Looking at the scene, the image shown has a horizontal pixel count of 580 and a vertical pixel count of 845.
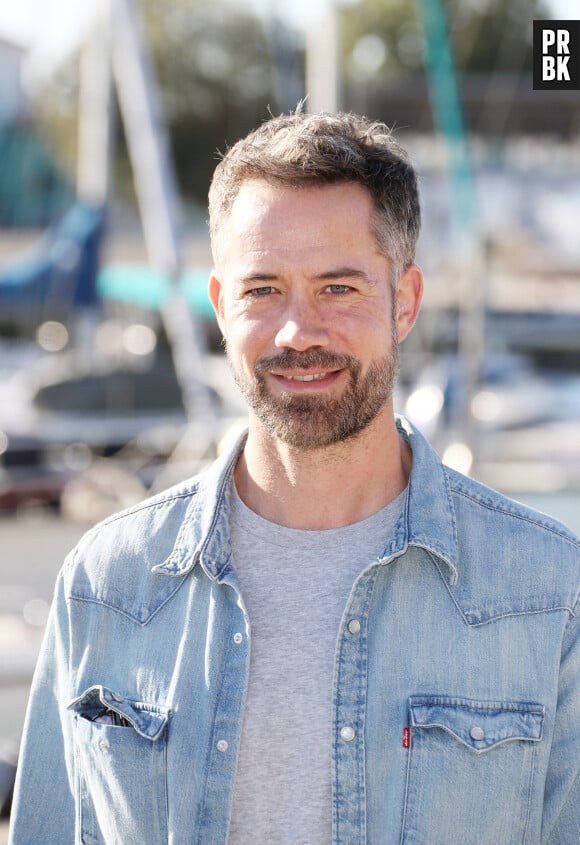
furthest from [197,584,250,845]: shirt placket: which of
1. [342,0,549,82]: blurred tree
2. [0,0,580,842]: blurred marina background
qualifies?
[342,0,549,82]: blurred tree

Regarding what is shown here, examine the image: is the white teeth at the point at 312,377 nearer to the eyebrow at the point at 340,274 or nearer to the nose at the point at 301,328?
the nose at the point at 301,328

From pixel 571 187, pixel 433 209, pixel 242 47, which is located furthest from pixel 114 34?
pixel 242 47

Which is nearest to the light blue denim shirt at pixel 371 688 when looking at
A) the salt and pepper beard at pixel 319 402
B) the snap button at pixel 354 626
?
the snap button at pixel 354 626

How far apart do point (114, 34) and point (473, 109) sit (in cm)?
832

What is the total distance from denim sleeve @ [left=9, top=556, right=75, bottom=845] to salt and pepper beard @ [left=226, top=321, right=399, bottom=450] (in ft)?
1.77

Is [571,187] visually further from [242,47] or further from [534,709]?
[242,47]

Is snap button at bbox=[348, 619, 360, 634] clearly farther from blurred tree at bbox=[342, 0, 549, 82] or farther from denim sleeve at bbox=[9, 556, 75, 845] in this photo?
blurred tree at bbox=[342, 0, 549, 82]

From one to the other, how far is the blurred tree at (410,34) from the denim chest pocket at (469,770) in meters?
20.0

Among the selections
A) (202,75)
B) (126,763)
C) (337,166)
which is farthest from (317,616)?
(202,75)

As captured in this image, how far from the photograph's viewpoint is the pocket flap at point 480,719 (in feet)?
6.57

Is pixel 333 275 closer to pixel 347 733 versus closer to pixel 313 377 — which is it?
pixel 313 377

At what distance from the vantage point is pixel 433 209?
1280 cm

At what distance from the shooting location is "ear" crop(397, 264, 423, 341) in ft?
7.33

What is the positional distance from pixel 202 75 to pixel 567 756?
2907cm
